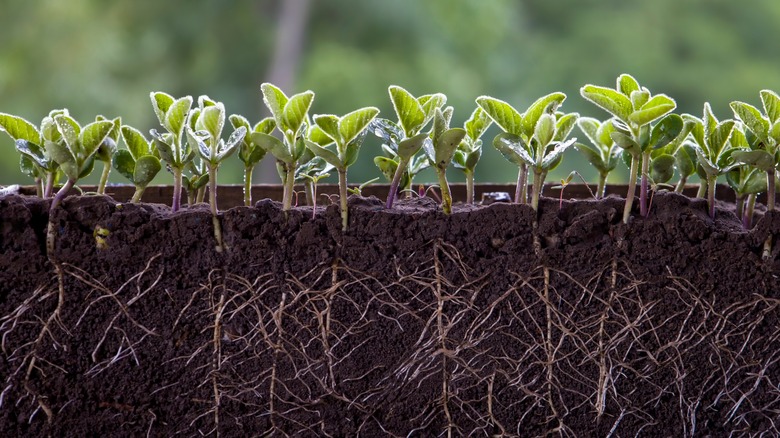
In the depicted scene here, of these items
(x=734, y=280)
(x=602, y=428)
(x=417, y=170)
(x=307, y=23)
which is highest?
(x=307, y=23)

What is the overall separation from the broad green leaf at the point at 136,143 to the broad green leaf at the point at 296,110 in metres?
0.17

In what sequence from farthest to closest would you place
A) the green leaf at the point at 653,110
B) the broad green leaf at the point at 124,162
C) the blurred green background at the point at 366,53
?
the blurred green background at the point at 366,53 < the broad green leaf at the point at 124,162 < the green leaf at the point at 653,110

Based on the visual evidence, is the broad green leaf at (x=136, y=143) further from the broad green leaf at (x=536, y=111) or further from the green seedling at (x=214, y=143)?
the broad green leaf at (x=536, y=111)

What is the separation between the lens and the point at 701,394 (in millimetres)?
745

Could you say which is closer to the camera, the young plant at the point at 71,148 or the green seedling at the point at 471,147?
the young plant at the point at 71,148

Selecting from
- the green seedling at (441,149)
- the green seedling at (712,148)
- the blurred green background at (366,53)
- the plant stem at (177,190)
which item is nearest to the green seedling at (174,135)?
the plant stem at (177,190)

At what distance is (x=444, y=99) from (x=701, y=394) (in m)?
0.39

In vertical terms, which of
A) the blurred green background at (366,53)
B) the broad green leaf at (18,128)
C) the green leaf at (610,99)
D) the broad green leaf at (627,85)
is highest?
the blurred green background at (366,53)

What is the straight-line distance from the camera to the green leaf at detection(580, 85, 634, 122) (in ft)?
2.21

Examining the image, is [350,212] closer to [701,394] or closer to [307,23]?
[701,394]

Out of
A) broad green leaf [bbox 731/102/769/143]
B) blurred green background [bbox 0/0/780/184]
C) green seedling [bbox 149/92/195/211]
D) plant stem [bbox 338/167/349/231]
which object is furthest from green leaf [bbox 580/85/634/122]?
blurred green background [bbox 0/0/780/184]

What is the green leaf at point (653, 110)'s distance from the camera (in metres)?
0.66

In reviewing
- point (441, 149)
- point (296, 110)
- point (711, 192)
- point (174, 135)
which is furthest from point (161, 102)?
point (711, 192)

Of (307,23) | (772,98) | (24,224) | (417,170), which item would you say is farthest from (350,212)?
(307,23)
